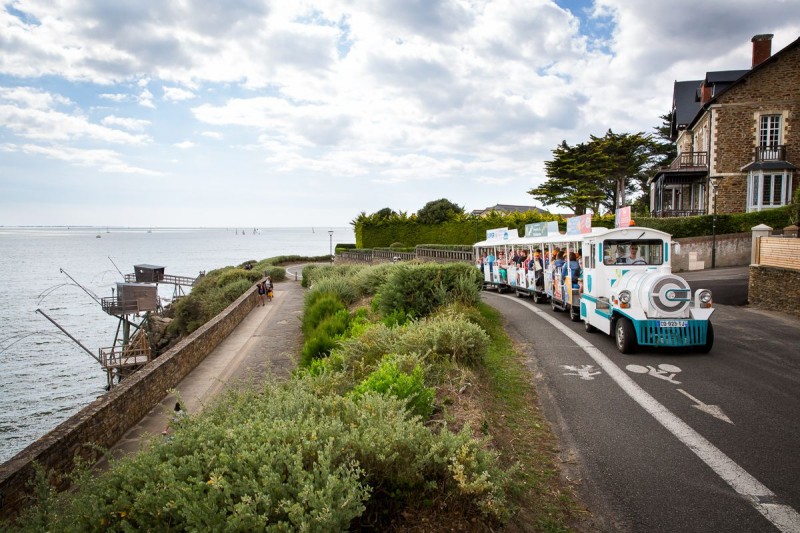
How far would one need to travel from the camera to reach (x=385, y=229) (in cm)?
5497

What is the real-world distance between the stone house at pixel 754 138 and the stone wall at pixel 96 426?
98.7ft

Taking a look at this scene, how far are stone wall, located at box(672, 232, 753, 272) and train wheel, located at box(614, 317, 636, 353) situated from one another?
2113cm

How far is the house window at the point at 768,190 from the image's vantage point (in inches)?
1228

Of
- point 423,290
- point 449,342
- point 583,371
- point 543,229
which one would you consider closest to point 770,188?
point 543,229

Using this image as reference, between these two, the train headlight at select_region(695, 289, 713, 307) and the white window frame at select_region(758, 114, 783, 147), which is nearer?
the train headlight at select_region(695, 289, 713, 307)

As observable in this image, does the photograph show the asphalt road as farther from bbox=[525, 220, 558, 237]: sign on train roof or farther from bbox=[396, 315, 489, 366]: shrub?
bbox=[396, 315, 489, 366]: shrub

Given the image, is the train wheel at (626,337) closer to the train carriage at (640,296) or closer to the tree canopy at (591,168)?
the train carriage at (640,296)

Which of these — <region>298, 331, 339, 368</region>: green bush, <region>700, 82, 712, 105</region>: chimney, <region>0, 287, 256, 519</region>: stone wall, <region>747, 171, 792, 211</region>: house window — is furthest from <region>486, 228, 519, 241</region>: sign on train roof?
<region>700, 82, 712, 105</region>: chimney

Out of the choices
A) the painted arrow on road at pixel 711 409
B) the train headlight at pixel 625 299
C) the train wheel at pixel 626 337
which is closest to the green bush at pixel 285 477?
the painted arrow on road at pixel 711 409

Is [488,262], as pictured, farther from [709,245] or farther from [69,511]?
[69,511]

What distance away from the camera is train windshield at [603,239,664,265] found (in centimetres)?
1212

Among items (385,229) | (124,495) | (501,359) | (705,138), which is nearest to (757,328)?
(501,359)

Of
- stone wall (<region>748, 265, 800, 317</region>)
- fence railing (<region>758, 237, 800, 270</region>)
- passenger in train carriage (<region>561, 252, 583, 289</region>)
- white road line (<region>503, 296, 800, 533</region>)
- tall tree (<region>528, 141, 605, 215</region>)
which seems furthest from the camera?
tall tree (<region>528, 141, 605, 215</region>)

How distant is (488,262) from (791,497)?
21550 millimetres
